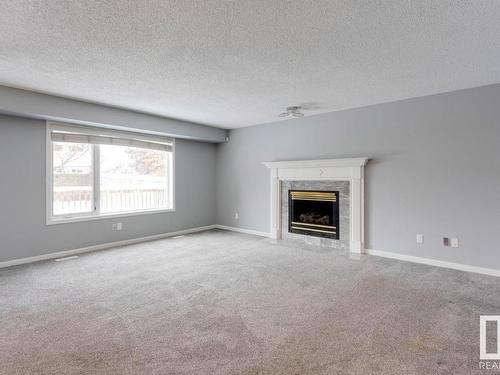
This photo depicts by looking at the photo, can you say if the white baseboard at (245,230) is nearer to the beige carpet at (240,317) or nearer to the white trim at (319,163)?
the white trim at (319,163)

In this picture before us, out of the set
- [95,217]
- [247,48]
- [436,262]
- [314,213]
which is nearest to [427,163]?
[436,262]

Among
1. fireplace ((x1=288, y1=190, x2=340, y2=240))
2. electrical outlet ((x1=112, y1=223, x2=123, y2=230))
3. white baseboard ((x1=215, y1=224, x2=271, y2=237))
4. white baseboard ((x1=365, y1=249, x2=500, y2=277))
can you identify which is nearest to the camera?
white baseboard ((x1=365, y1=249, x2=500, y2=277))

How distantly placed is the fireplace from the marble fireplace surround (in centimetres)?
26

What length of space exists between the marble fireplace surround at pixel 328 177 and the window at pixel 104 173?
227 cm

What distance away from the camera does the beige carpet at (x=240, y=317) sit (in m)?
1.86

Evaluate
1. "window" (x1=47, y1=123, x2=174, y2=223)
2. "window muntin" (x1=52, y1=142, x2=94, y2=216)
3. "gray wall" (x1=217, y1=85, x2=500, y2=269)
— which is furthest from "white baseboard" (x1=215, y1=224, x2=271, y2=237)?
"window muntin" (x1=52, y1=142, x2=94, y2=216)

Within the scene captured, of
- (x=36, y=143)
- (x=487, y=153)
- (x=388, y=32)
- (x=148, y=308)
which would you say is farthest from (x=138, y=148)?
(x=487, y=153)

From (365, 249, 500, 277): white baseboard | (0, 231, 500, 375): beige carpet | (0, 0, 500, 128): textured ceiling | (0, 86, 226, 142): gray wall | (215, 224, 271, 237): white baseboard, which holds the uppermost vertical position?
(0, 0, 500, 128): textured ceiling

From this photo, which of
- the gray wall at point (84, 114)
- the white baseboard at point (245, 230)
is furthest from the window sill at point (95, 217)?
the gray wall at point (84, 114)

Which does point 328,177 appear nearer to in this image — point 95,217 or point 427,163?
point 427,163

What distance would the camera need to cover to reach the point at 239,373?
5.70ft

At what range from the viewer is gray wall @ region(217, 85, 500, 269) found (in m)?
3.53

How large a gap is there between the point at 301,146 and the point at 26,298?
4.57 meters

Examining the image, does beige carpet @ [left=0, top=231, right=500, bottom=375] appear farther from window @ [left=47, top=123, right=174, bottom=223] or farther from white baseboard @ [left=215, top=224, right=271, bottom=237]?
white baseboard @ [left=215, top=224, right=271, bottom=237]
